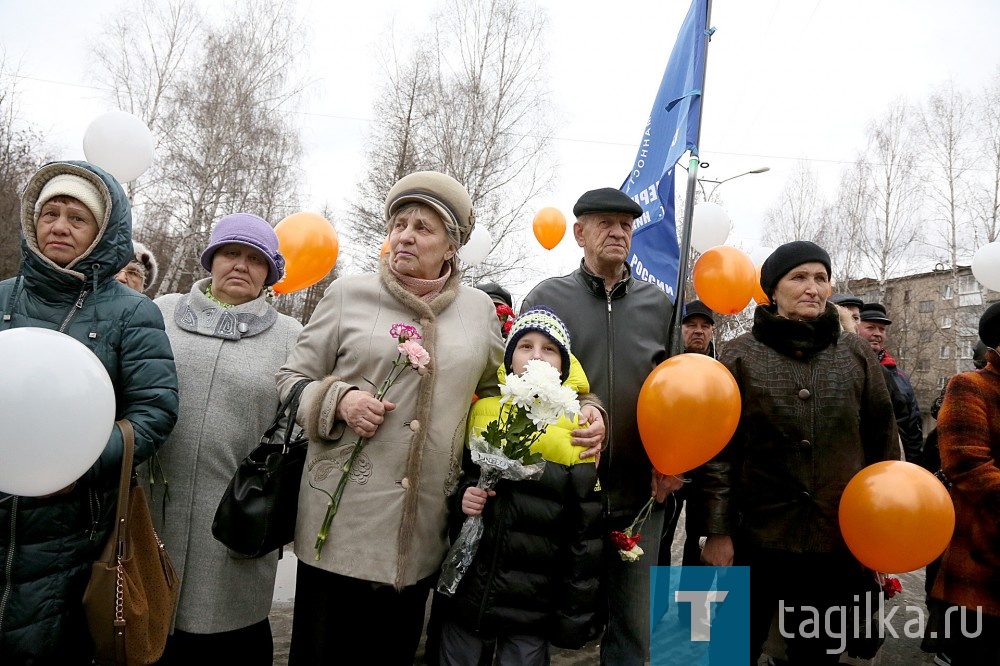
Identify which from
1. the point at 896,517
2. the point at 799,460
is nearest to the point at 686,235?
the point at 799,460

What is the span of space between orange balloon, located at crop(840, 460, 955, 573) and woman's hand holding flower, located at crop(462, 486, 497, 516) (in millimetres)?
1520

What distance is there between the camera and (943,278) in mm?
22594

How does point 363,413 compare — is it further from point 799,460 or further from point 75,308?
point 799,460

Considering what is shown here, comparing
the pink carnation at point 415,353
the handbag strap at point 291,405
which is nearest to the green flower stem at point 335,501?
the handbag strap at point 291,405

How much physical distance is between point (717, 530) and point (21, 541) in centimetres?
259

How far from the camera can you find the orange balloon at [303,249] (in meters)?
4.46

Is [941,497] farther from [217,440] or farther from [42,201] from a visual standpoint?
[42,201]

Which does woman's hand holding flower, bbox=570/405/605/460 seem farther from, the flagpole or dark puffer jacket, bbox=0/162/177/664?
dark puffer jacket, bbox=0/162/177/664

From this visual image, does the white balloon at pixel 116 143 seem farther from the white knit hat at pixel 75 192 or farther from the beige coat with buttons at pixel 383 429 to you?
the beige coat with buttons at pixel 383 429

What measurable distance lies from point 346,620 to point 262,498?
1.66 feet

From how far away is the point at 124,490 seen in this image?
183cm

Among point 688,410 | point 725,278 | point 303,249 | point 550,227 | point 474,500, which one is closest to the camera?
point 474,500

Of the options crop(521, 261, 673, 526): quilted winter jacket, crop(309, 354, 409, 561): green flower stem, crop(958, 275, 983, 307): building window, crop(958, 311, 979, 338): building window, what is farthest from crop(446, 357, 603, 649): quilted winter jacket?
crop(958, 275, 983, 307): building window

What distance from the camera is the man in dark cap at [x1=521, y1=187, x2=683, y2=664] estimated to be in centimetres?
245
